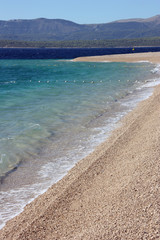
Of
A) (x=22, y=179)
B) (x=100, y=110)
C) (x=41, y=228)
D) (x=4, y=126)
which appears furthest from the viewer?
(x=100, y=110)

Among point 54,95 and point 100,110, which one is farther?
point 54,95

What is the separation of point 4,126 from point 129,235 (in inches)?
381

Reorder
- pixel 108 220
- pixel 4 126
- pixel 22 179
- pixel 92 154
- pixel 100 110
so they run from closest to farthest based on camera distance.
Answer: pixel 108 220 → pixel 22 179 → pixel 92 154 → pixel 4 126 → pixel 100 110

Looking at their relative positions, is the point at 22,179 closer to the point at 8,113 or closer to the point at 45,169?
the point at 45,169

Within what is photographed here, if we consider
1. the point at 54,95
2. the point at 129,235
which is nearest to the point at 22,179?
the point at 129,235

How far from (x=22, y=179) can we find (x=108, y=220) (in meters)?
3.63

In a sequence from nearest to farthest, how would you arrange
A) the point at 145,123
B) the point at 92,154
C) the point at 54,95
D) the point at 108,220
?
the point at 108,220 < the point at 92,154 < the point at 145,123 < the point at 54,95

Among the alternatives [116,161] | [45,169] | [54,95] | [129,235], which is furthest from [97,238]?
[54,95]

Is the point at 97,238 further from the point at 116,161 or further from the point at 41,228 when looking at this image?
the point at 116,161

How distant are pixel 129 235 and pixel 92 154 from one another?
16.2 feet

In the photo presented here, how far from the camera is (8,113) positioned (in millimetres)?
16828

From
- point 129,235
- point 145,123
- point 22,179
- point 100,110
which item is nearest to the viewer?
point 129,235

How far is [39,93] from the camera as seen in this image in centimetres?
2502

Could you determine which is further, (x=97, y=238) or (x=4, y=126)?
(x=4, y=126)
